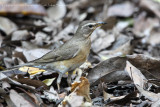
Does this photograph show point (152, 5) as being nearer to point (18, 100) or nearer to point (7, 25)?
point (7, 25)

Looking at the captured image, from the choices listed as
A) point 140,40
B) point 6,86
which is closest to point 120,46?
point 140,40

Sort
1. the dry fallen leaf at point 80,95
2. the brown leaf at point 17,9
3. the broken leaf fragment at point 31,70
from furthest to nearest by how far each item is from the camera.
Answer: the brown leaf at point 17,9 < the broken leaf fragment at point 31,70 < the dry fallen leaf at point 80,95

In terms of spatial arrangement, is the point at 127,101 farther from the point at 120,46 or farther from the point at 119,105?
the point at 120,46

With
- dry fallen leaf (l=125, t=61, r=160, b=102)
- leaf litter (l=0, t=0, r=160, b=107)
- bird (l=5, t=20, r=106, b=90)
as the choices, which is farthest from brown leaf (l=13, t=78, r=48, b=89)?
dry fallen leaf (l=125, t=61, r=160, b=102)

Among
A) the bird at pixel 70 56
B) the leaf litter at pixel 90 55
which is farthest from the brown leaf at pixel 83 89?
the bird at pixel 70 56

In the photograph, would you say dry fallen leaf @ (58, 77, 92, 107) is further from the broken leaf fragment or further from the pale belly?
the broken leaf fragment

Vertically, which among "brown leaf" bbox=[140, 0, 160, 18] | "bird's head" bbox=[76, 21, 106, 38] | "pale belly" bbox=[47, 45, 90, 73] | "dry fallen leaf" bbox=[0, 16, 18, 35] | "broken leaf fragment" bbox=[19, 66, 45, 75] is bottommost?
"pale belly" bbox=[47, 45, 90, 73]

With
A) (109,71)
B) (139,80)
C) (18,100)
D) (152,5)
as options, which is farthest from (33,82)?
(152,5)

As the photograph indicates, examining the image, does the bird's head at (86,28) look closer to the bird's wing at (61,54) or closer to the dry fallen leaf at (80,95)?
the bird's wing at (61,54)
